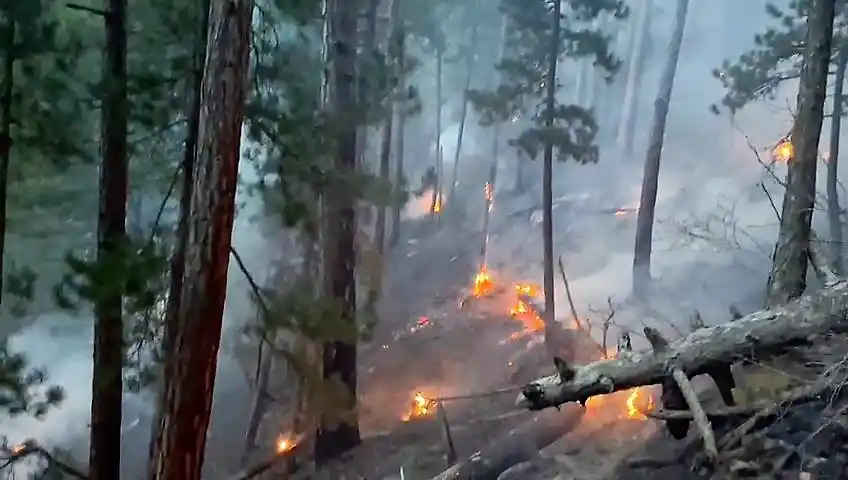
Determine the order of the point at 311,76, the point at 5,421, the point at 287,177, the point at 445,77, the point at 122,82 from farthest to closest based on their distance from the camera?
the point at 445,77
the point at 5,421
the point at 311,76
the point at 287,177
the point at 122,82

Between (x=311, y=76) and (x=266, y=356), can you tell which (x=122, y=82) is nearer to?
(x=311, y=76)

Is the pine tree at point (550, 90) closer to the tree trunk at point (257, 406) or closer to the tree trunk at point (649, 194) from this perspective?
the tree trunk at point (649, 194)

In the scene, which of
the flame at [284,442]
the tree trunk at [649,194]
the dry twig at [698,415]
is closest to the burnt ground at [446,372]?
the dry twig at [698,415]

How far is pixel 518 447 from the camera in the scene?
906 centimetres

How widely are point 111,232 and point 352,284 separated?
4.10m

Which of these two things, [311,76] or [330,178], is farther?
[311,76]

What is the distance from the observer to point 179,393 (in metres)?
5.68

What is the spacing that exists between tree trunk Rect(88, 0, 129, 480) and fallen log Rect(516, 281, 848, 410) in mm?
3724

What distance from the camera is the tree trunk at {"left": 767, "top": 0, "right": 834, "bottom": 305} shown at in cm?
781

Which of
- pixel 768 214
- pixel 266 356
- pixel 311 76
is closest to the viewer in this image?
pixel 311 76

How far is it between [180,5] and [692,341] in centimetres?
565

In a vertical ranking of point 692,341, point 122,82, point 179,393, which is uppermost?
point 122,82

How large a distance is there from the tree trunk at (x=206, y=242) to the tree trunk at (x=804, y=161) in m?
5.54

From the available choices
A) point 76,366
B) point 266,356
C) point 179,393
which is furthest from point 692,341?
point 76,366
